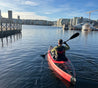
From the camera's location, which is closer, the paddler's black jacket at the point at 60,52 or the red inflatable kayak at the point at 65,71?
the red inflatable kayak at the point at 65,71

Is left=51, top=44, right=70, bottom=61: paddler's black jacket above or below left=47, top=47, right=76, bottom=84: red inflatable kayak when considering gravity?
above

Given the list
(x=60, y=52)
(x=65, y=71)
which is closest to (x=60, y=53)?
(x=60, y=52)

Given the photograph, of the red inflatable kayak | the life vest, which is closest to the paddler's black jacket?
the life vest

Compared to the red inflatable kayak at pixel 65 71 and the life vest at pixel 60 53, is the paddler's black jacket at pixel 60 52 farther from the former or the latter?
the red inflatable kayak at pixel 65 71

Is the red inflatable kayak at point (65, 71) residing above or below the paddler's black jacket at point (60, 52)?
below

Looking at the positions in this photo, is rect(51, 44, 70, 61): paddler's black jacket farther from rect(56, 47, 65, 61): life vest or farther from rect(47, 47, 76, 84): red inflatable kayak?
rect(47, 47, 76, 84): red inflatable kayak

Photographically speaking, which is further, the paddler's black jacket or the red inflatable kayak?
the paddler's black jacket

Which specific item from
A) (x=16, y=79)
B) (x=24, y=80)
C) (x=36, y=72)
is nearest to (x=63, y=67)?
(x=36, y=72)

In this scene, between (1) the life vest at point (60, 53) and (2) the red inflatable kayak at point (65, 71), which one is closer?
(2) the red inflatable kayak at point (65, 71)

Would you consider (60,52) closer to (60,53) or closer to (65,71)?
(60,53)

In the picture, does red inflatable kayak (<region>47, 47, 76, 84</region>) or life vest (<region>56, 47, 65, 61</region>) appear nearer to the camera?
red inflatable kayak (<region>47, 47, 76, 84</region>)

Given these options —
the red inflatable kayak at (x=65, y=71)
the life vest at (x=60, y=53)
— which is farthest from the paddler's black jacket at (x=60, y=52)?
the red inflatable kayak at (x=65, y=71)

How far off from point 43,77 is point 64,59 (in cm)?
237

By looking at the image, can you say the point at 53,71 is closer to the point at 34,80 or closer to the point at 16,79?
the point at 34,80
